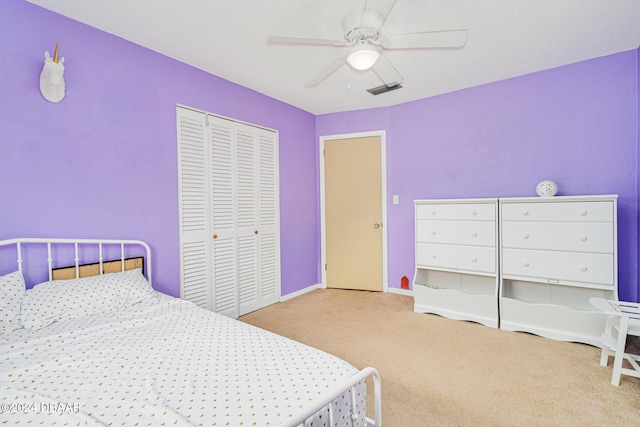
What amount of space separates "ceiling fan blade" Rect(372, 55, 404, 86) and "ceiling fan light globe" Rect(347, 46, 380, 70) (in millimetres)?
808

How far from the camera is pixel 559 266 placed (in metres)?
2.52

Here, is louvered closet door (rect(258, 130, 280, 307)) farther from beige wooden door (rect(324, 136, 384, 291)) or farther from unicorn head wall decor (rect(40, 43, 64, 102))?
unicorn head wall decor (rect(40, 43, 64, 102))

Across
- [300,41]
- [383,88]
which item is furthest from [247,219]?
[383,88]

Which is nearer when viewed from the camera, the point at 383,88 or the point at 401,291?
the point at 383,88

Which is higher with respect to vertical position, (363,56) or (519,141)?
(363,56)

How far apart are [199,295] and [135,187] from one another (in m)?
1.12

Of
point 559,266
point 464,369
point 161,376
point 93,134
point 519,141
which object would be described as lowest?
point 464,369

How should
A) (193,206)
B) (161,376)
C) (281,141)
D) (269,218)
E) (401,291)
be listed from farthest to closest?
(401,291), (281,141), (269,218), (193,206), (161,376)

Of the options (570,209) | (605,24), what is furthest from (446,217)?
(605,24)

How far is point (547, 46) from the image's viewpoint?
2.46 meters

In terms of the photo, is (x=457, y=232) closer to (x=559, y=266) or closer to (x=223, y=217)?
(x=559, y=266)

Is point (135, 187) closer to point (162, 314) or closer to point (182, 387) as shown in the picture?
point (162, 314)

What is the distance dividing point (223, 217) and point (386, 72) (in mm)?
2160

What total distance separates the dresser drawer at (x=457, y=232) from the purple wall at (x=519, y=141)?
0.60 metres
